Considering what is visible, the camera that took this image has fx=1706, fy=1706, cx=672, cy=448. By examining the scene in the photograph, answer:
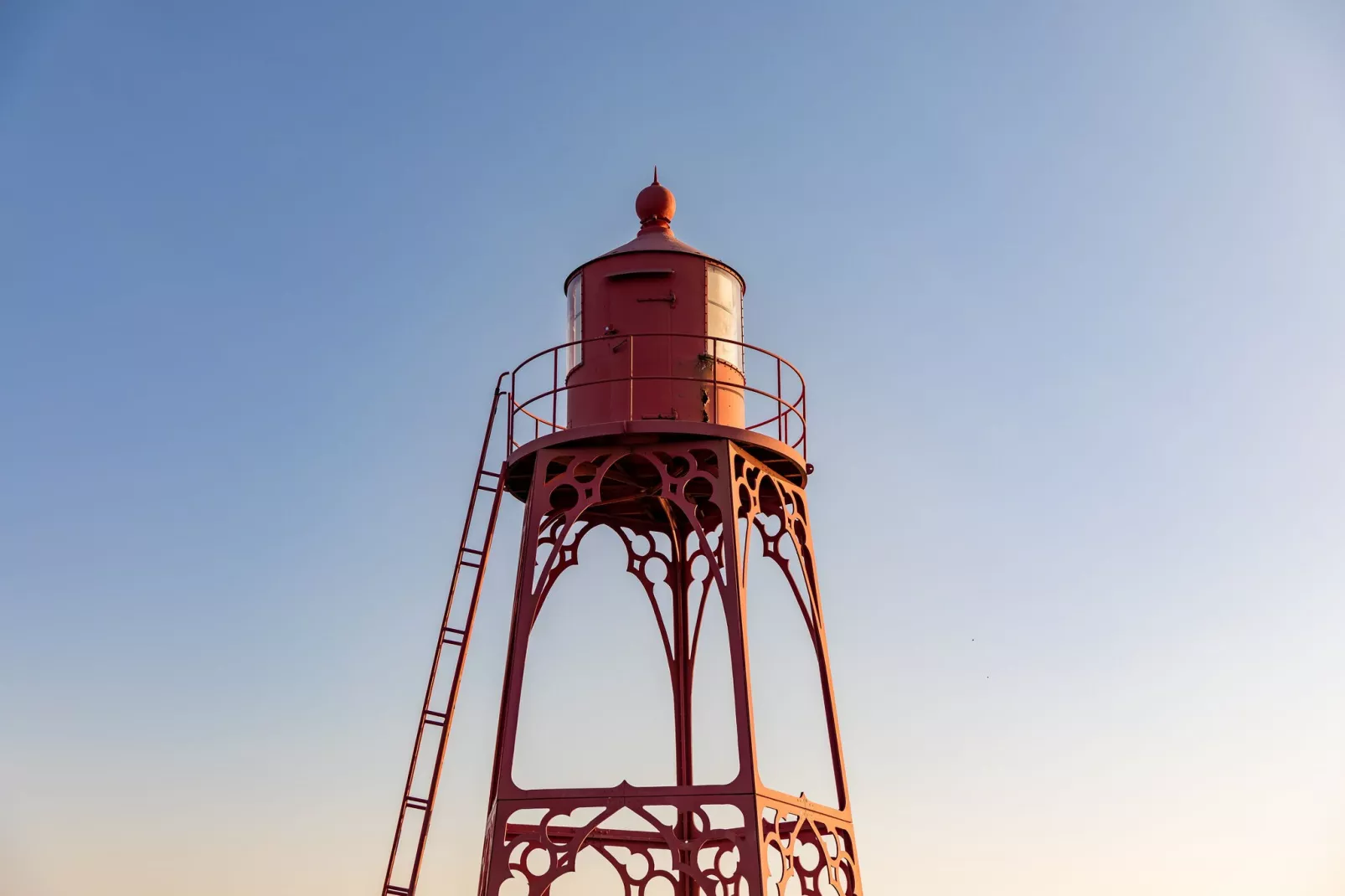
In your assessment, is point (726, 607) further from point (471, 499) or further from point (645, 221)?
point (645, 221)

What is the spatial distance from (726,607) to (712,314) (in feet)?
14.3

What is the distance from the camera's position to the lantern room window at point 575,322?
23562 millimetres

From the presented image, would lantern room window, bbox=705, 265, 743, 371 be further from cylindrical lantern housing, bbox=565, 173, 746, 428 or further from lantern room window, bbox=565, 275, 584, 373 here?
lantern room window, bbox=565, 275, 584, 373

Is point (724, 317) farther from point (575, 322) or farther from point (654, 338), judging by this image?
point (575, 322)

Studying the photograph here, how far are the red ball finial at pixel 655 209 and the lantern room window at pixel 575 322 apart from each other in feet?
4.61

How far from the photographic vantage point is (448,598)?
23078mm

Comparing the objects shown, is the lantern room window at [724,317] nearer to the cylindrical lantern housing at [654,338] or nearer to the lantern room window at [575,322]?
the cylindrical lantern housing at [654,338]

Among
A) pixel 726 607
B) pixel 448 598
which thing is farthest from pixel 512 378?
pixel 726 607

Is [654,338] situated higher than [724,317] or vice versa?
[724,317]

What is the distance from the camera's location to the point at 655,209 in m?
24.5

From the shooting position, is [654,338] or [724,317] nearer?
[654,338]

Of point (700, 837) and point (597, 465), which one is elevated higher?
point (597, 465)

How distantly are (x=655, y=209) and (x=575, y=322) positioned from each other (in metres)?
2.11

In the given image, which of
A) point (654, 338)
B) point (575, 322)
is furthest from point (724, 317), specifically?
point (575, 322)
